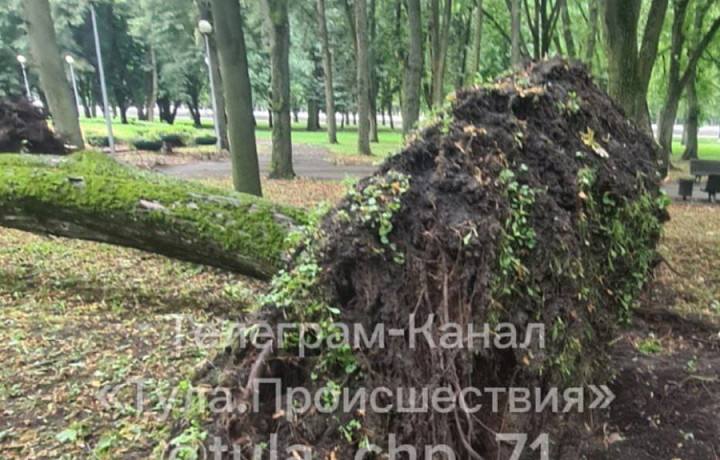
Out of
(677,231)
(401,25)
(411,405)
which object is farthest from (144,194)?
(401,25)

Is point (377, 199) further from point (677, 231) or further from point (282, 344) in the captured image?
point (677, 231)

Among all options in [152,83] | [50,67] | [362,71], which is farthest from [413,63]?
[152,83]

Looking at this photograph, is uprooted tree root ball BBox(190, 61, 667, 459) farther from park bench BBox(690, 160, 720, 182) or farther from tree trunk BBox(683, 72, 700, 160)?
tree trunk BBox(683, 72, 700, 160)

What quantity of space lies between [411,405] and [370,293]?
486 millimetres

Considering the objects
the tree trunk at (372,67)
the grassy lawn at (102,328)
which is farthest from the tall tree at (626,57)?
the tree trunk at (372,67)

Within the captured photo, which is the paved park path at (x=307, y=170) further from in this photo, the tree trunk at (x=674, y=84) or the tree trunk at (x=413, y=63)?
the tree trunk at (x=674, y=84)

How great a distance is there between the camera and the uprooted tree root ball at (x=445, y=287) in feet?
6.69

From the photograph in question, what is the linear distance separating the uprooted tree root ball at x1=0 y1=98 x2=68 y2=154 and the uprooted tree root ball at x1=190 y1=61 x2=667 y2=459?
32.7 ft

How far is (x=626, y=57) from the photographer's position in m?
7.48

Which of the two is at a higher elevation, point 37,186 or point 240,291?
point 37,186

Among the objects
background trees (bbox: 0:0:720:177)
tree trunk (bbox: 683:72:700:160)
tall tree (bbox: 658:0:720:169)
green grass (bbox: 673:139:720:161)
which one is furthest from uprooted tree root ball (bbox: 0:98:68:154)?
green grass (bbox: 673:139:720:161)

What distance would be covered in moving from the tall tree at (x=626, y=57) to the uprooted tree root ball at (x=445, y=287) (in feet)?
18.6

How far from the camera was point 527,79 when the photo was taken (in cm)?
311

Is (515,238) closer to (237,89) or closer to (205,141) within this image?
(237,89)
